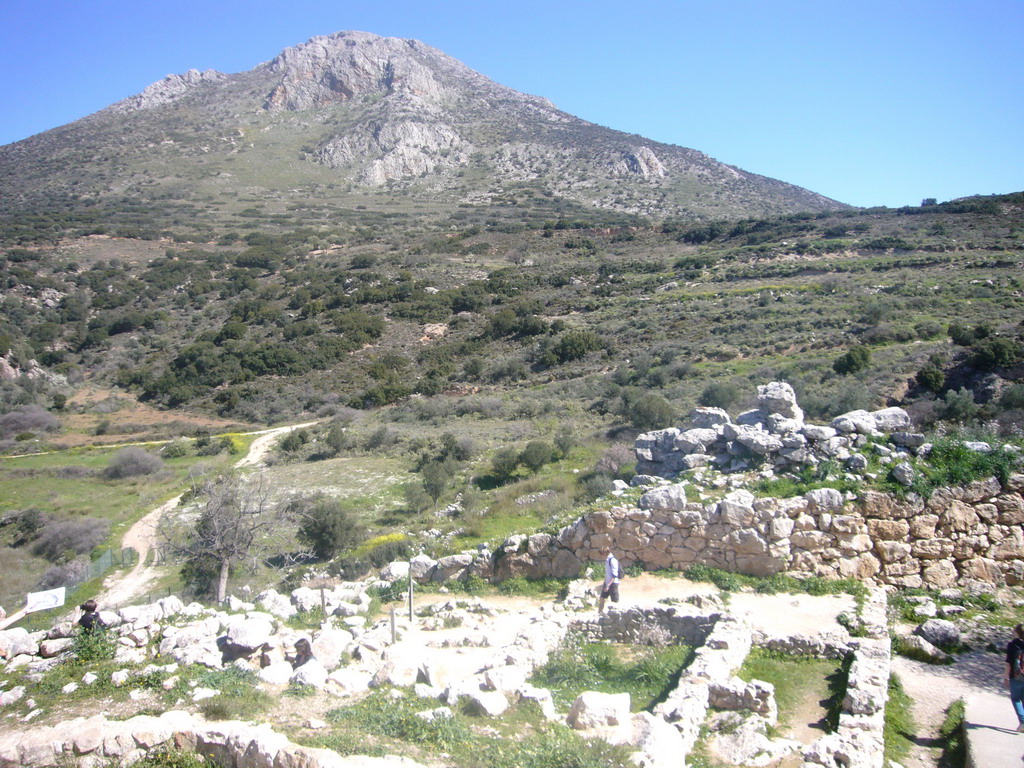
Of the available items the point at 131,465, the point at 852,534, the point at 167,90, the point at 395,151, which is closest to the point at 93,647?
the point at 852,534

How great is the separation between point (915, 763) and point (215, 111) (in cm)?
12813

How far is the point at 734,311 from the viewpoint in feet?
130

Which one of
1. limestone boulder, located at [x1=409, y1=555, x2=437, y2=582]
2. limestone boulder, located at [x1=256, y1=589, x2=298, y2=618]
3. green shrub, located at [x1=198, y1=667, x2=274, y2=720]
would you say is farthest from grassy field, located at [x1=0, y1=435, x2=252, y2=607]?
green shrub, located at [x1=198, y1=667, x2=274, y2=720]

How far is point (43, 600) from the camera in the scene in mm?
9703

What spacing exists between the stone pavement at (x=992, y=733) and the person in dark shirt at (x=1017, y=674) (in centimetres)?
16

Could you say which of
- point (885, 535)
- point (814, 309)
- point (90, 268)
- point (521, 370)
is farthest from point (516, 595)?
point (90, 268)

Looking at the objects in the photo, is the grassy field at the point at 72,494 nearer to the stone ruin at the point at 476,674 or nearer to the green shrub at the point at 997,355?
the stone ruin at the point at 476,674

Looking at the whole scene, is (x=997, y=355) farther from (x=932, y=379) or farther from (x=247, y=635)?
(x=247, y=635)

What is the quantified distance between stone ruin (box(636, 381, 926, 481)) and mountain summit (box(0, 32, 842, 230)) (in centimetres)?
7035

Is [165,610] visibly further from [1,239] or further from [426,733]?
[1,239]

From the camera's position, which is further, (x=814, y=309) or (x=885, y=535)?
(x=814, y=309)

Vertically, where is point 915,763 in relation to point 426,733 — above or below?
below

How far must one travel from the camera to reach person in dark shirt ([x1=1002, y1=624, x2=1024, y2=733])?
6.19m

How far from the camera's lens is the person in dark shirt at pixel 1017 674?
619 centimetres
